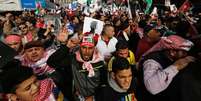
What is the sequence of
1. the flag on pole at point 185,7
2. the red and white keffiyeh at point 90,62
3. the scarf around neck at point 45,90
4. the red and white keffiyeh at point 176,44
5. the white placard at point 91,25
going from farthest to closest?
the flag on pole at point 185,7 < the white placard at point 91,25 < the red and white keffiyeh at point 90,62 < the scarf around neck at point 45,90 < the red and white keffiyeh at point 176,44

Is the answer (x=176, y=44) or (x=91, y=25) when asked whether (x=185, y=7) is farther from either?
(x=176, y=44)

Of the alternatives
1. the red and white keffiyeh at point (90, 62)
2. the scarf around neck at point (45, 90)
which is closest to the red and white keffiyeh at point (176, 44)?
the scarf around neck at point (45, 90)

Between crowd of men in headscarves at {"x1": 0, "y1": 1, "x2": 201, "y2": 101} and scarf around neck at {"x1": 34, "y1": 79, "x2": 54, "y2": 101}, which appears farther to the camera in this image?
scarf around neck at {"x1": 34, "y1": 79, "x2": 54, "y2": 101}

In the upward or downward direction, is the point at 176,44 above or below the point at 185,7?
above

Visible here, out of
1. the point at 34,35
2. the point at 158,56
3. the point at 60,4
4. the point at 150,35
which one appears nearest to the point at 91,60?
the point at 150,35

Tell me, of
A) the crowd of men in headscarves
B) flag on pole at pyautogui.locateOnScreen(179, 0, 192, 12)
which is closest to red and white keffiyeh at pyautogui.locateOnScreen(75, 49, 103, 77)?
the crowd of men in headscarves

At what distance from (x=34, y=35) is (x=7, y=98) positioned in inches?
→ 209

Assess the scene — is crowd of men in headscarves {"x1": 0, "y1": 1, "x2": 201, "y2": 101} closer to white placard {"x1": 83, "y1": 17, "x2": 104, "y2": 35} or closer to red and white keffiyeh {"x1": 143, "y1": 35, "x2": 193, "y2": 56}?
red and white keffiyeh {"x1": 143, "y1": 35, "x2": 193, "y2": 56}

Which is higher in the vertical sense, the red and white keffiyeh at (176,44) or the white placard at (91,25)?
the red and white keffiyeh at (176,44)

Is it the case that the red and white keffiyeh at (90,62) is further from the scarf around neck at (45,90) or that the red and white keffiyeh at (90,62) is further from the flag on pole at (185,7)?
the flag on pole at (185,7)

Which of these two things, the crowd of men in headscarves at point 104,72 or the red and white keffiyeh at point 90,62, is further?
the red and white keffiyeh at point 90,62

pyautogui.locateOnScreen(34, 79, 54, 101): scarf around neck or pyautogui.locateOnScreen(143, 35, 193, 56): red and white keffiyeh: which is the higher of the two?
pyautogui.locateOnScreen(143, 35, 193, 56): red and white keffiyeh

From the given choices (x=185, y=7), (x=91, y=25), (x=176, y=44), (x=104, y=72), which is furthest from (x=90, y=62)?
(x=185, y=7)

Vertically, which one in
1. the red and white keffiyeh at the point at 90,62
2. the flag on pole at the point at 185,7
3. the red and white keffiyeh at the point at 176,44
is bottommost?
the red and white keffiyeh at the point at 90,62
